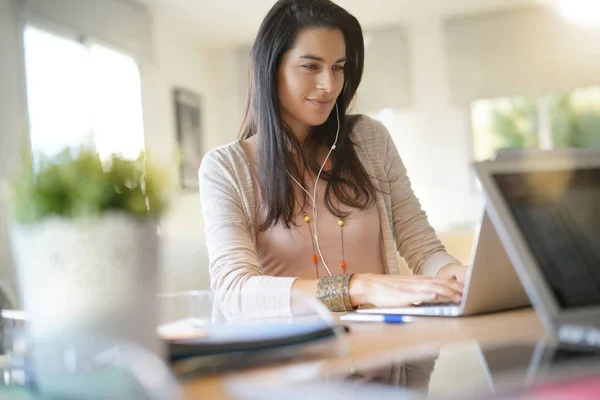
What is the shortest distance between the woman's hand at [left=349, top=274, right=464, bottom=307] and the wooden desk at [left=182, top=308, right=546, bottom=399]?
0.23 ft

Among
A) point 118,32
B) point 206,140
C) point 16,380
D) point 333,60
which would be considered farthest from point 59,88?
point 16,380

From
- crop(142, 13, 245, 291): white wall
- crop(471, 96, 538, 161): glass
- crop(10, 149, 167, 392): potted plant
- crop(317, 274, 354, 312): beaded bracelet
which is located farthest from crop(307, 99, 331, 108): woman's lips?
crop(471, 96, 538, 161): glass

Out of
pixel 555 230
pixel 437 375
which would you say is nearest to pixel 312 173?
pixel 555 230

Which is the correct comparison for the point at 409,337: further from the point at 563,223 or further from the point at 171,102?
the point at 171,102

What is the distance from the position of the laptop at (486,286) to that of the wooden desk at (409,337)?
0.02m

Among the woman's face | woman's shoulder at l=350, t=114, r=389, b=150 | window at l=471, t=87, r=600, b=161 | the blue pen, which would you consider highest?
window at l=471, t=87, r=600, b=161

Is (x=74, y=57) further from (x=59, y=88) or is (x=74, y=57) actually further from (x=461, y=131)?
(x=461, y=131)

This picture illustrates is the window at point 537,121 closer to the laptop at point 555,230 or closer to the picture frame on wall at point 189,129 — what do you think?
the picture frame on wall at point 189,129

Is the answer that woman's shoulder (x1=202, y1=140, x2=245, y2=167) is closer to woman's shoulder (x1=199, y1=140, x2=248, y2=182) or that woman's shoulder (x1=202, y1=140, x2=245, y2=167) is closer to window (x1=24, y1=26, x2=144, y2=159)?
woman's shoulder (x1=199, y1=140, x2=248, y2=182)

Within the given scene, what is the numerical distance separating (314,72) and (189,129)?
493cm

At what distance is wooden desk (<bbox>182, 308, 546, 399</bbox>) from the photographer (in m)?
0.62

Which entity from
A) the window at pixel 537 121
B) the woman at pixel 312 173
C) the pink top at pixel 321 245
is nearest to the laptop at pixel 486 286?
the woman at pixel 312 173

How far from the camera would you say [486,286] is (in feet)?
3.10

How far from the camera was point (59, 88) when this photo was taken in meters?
4.41
